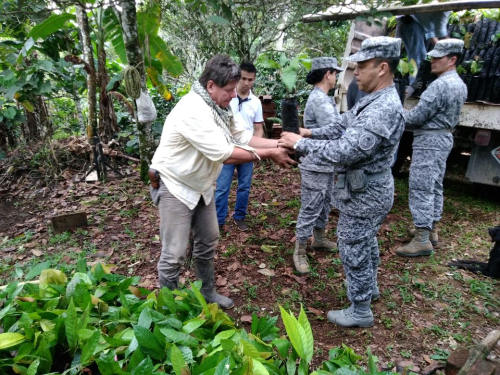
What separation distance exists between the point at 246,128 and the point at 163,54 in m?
2.20

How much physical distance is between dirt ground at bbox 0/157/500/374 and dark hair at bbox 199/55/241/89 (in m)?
1.86

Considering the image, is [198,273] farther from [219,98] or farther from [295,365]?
[295,365]

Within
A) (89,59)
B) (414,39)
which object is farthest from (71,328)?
(89,59)

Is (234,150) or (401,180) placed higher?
(234,150)

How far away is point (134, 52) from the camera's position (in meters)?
4.54

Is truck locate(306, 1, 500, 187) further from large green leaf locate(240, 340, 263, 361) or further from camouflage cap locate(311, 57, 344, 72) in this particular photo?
large green leaf locate(240, 340, 263, 361)

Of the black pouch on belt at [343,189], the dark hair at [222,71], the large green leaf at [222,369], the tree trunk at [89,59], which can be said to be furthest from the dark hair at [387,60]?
the tree trunk at [89,59]

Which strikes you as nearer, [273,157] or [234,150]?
[234,150]

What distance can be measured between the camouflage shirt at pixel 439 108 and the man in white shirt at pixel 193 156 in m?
1.86

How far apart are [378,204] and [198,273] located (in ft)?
5.02

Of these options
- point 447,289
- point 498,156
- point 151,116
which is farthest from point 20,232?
point 498,156

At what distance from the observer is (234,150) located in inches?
95.7

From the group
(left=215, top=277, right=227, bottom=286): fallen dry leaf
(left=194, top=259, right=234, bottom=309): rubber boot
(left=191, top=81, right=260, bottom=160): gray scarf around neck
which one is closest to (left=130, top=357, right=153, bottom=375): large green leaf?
(left=191, top=81, right=260, bottom=160): gray scarf around neck

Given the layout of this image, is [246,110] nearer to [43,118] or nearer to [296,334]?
[296,334]
